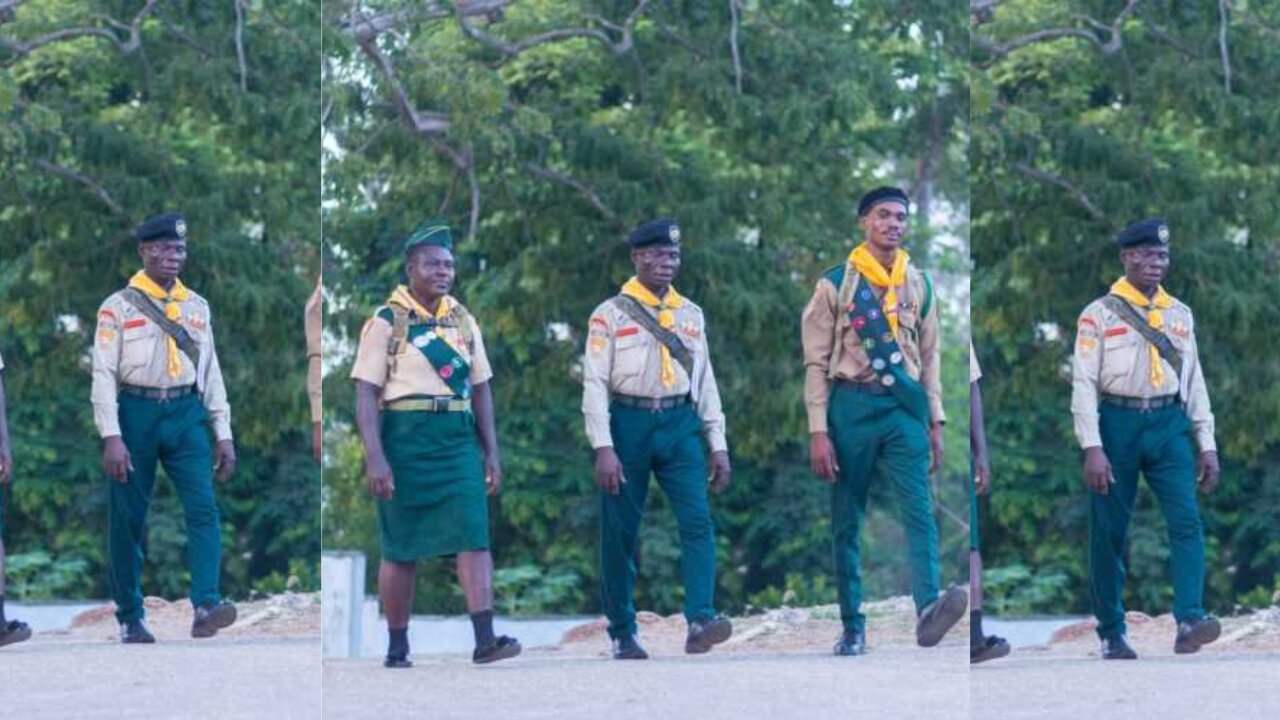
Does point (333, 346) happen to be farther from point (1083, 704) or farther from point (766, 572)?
point (1083, 704)

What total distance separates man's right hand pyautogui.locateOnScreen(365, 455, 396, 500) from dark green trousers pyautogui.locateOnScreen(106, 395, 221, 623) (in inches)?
23.2

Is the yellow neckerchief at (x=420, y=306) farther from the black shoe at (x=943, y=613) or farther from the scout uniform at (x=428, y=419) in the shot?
the black shoe at (x=943, y=613)

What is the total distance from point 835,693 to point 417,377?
185 centimetres

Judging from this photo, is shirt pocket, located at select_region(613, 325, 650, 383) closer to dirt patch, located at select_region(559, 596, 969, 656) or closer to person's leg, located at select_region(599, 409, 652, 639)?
person's leg, located at select_region(599, 409, 652, 639)

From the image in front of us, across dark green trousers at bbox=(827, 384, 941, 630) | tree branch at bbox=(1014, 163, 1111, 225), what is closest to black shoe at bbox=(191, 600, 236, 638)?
dark green trousers at bbox=(827, 384, 941, 630)

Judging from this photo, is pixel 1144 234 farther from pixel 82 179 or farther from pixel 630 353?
pixel 82 179

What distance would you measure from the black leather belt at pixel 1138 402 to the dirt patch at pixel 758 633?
1.06 metres

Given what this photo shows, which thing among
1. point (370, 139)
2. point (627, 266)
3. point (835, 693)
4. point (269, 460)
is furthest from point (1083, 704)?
point (370, 139)

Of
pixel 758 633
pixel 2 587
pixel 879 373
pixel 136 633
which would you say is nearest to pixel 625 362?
pixel 879 373

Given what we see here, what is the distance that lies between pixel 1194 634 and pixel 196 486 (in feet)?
11.5

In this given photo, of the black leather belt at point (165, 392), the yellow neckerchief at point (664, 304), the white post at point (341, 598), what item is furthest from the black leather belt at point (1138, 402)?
the black leather belt at point (165, 392)

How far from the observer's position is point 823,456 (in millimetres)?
7730

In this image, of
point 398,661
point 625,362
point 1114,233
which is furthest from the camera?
point 398,661

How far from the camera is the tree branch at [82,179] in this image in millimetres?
7656
